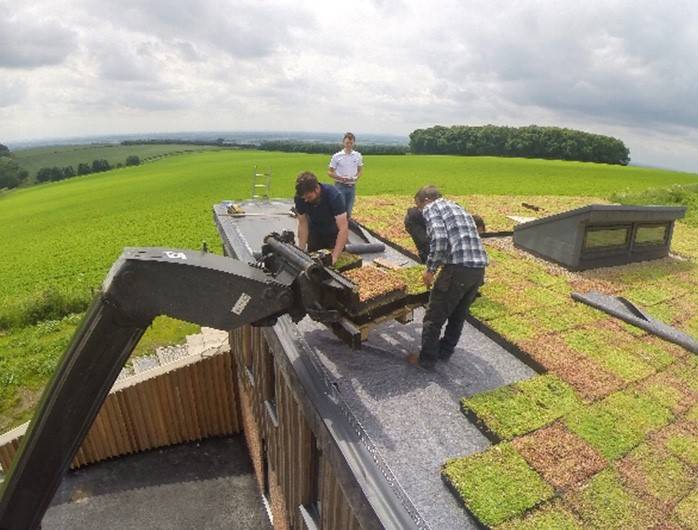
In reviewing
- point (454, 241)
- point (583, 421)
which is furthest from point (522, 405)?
point (454, 241)

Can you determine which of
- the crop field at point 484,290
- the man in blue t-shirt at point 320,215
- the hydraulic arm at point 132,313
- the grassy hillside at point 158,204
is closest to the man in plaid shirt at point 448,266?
the crop field at point 484,290

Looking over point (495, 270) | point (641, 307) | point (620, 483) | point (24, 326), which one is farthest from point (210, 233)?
point (620, 483)

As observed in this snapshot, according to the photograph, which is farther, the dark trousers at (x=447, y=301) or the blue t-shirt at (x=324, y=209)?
the blue t-shirt at (x=324, y=209)

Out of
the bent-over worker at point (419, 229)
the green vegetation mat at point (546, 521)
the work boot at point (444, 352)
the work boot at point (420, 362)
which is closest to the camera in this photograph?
the green vegetation mat at point (546, 521)

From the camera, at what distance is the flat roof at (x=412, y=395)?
456 centimetres

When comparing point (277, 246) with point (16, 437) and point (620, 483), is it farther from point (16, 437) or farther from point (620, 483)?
point (16, 437)

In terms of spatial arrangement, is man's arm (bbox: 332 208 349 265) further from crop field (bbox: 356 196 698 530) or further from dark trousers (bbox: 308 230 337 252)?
crop field (bbox: 356 196 698 530)

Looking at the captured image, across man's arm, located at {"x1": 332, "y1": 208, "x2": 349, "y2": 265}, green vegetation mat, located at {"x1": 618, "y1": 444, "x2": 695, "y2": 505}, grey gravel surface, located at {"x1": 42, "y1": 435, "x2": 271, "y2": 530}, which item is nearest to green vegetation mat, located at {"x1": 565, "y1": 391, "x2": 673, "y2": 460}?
green vegetation mat, located at {"x1": 618, "y1": 444, "x2": 695, "y2": 505}

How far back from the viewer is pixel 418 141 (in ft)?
341

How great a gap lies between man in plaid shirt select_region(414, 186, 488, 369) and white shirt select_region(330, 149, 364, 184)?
5.84 meters

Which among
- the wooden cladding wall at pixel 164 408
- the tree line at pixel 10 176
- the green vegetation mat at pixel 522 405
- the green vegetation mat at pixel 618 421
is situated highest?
the green vegetation mat at pixel 522 405

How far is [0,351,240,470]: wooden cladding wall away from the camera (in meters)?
13.6

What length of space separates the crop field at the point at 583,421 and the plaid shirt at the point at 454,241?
1.76 meters

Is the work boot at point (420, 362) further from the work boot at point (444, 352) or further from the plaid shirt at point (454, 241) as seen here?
the plaid shirt at point (454, 241)
